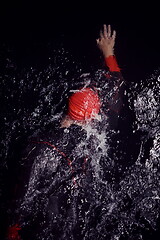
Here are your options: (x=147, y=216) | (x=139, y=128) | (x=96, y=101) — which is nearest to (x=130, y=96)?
(x=139, y=128)

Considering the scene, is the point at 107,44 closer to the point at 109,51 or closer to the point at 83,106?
the point at 109,51

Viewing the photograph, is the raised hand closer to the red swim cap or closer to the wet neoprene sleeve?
the wet neoprene sleeve

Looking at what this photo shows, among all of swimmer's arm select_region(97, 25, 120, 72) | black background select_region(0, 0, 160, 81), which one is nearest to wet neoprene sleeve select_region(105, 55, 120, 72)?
swimmer's arm select_region(97, 25, 120, 72)

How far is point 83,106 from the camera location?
214cm

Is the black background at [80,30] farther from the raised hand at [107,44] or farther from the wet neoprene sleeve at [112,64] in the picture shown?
the wet neoprene sleeve at [112,64]

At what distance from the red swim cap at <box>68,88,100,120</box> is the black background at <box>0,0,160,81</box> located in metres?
1.53

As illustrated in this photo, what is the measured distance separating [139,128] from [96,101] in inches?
44.4

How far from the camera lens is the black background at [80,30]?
10.5 feet

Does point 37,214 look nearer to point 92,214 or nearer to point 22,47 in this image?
point 92,214

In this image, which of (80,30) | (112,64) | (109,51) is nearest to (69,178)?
(112,64)

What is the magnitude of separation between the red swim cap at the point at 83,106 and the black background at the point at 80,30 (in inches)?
60.2

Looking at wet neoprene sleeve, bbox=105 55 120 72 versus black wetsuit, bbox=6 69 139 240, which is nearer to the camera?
black wetsuit, bbox=6 69 139 240

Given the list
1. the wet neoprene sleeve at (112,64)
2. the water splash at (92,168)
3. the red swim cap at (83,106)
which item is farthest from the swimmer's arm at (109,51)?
the red swim cap at (83,106)

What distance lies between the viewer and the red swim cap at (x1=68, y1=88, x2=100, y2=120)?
215 cm
